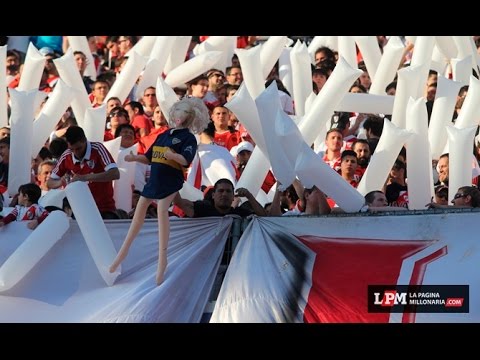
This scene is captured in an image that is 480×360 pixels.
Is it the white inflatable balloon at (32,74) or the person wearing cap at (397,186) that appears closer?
the person wearing cap at (397,186)

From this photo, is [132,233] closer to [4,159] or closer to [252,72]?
[4,159]

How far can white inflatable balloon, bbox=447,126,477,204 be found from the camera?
29.8 feet

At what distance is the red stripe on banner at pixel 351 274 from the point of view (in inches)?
304

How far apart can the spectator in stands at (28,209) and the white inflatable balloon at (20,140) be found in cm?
52

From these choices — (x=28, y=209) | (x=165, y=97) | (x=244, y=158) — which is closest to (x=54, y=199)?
(x=28, y=209)

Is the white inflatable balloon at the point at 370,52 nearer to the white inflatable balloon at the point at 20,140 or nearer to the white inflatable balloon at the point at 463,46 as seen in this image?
the white inflatable balloon at the point at 463,46

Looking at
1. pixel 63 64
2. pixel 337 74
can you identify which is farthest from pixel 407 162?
pixel 63 64

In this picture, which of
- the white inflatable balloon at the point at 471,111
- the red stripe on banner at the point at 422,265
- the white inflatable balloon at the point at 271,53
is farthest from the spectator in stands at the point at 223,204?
the white inflatable balloon at the point at 271,53

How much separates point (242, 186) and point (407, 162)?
44.6 inches

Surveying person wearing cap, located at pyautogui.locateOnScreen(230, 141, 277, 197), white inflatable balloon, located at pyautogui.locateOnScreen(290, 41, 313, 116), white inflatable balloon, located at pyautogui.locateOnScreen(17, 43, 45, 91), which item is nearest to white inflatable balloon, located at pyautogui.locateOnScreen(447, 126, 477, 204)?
person wearing cap, located at pyautogui.locateOnScreen(230, 141, 277, 197)

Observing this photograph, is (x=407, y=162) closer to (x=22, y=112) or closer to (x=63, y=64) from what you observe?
(x=22, y=112)

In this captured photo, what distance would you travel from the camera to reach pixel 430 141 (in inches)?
403

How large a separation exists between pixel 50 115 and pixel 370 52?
352cm

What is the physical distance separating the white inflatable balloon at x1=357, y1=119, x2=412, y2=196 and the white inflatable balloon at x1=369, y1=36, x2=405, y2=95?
251 cm
